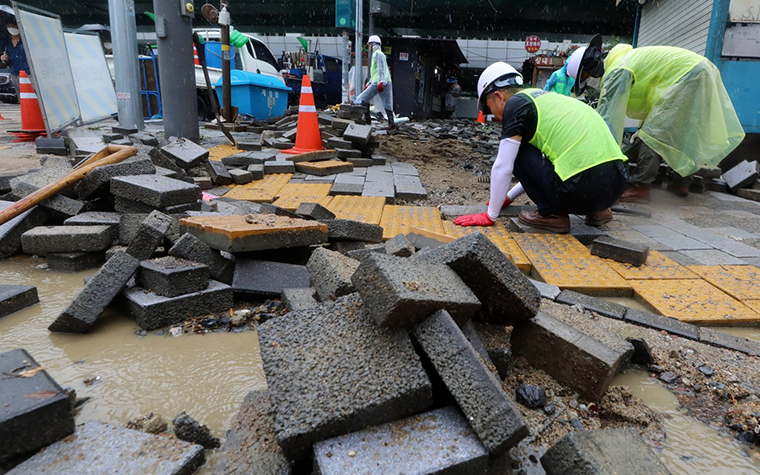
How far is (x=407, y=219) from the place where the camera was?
162 inches

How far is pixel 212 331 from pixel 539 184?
110 inches

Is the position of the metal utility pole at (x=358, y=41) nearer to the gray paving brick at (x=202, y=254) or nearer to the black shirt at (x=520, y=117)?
the black shirt at (x=520, y=117)

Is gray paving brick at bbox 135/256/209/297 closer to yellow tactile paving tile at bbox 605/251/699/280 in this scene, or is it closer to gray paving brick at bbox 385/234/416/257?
gray paving brick at bbox 385/234/416/257

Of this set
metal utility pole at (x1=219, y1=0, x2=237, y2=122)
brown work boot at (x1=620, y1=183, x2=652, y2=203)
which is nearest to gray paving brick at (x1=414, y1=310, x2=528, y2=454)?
brown work boot at (x1=620, y1=183, x2=652, y2=203)

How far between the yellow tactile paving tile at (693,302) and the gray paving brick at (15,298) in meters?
3.55

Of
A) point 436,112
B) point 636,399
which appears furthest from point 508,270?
point 436,112

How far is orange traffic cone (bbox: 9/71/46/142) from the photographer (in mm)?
7930

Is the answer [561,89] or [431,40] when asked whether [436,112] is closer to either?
[431,40]

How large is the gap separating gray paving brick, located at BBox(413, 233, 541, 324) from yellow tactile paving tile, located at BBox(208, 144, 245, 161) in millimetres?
5317

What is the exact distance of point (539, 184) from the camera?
3785 millimetres

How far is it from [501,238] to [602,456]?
2507 mm

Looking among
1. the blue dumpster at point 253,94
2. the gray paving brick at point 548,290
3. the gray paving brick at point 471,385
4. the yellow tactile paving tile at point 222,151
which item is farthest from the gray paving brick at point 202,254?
the blue dumpster at point 253,94

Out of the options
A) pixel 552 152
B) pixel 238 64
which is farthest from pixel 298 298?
pixel 238 64

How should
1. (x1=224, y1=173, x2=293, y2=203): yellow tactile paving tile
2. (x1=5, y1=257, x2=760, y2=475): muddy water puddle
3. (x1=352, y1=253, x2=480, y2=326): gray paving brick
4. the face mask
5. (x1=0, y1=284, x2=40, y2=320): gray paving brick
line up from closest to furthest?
(x1=352, y1=253, x2=480, y2=326): gray paving brick, (x1=5, y1=257, x2=760, y2=475): muddy water puddle, (x1=0, y1=284, x2=40, y2=320): gray paving brick, (x1=224, y1=173, x2=293, y2=203): yellow tactile paving tile, the face mask
